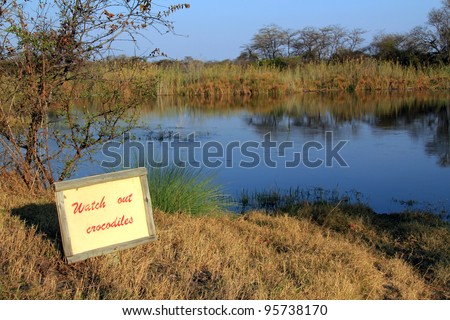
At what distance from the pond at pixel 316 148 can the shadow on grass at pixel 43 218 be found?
177cm

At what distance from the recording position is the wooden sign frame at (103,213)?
140 inches

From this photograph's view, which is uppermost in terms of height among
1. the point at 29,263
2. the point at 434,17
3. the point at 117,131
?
the point at 434,17

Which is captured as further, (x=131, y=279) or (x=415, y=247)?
(x=415, y=247)

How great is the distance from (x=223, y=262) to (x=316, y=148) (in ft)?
26.9

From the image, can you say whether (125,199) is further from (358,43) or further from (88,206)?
(358,43)

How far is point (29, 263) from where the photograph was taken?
3.67 meters

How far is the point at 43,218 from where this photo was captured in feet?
15.4

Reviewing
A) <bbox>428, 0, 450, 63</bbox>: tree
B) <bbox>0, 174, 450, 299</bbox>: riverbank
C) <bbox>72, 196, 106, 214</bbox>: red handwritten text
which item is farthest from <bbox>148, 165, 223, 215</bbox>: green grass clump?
<bbox>428, 0, 450, 63</bbox>: tree

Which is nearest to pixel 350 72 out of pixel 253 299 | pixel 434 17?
pixel 434 17

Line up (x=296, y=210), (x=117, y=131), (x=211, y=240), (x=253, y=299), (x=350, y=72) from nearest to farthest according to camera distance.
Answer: (x=253, y=299) → (x=211, y=240) → (x=117, y=131) → (x=296, y=210) → (x=350, y=72)

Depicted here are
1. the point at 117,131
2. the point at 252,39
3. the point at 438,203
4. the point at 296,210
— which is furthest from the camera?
the point at 252,39

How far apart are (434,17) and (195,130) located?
109 ft

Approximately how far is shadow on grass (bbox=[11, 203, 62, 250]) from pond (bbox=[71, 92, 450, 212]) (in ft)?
5.82

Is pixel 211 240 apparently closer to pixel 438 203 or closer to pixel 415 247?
pixel 415 247
